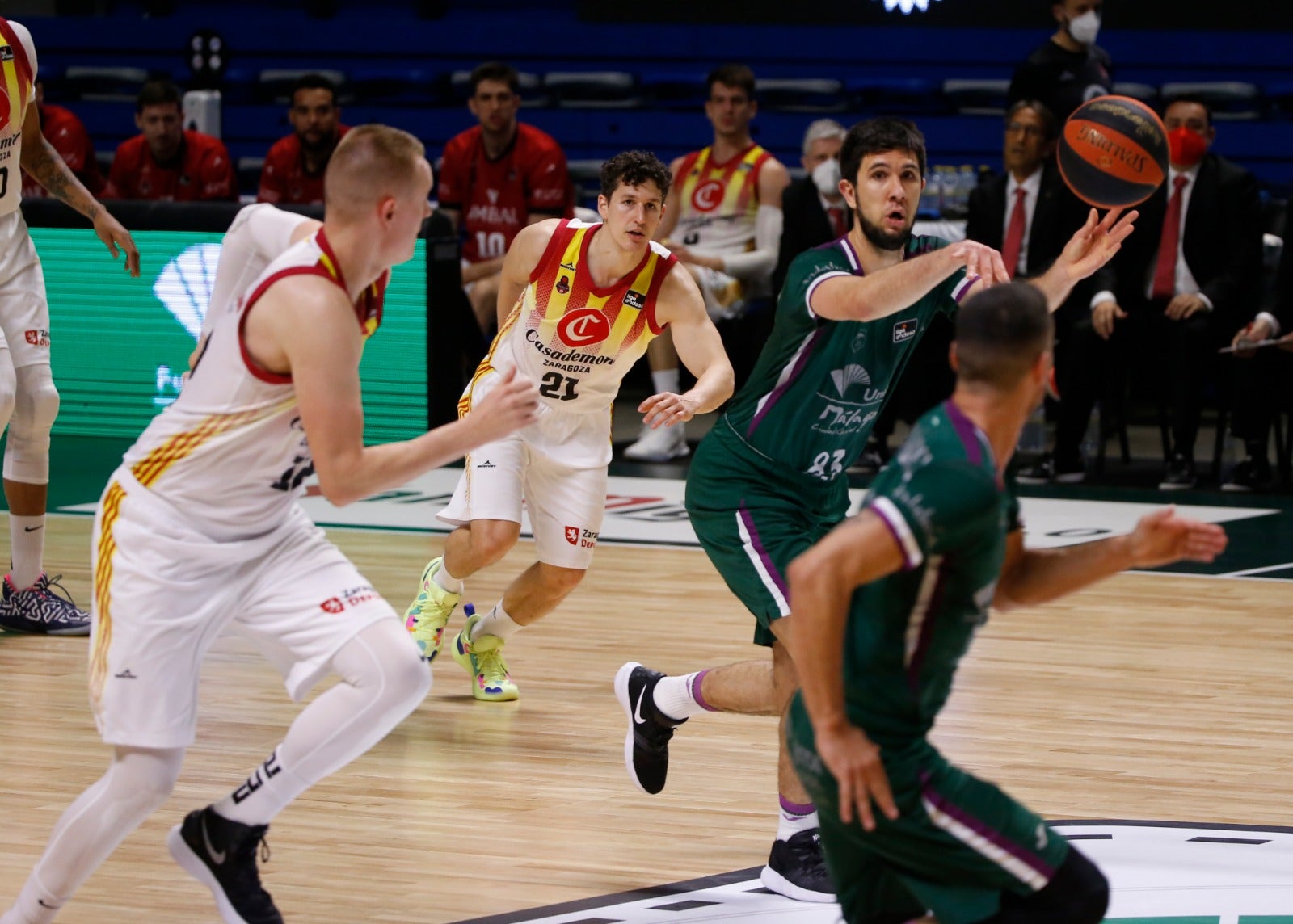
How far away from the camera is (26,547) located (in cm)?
659

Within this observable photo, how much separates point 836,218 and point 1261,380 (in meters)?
2.46

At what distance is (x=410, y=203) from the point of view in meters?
3.41

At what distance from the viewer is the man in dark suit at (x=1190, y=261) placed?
960cm

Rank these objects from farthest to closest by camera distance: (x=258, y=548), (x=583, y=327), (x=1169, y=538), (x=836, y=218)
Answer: (x=836, y=218), (x=583, y=327), (x=258, y=548), (x=1169, y=538)

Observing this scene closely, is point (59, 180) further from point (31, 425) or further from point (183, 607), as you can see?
point (183, 607)

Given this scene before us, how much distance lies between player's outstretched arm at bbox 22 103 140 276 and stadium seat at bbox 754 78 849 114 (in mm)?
7511

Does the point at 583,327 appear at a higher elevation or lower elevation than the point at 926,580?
lower

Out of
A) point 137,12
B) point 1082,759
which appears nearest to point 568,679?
point 1082,759

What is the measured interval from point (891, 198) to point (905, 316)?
279 mm

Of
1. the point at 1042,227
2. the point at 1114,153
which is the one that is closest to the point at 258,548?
the point at 1114,153

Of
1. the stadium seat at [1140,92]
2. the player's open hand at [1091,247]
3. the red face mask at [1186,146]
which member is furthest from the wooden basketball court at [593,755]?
the stadium seat at [1140,92]

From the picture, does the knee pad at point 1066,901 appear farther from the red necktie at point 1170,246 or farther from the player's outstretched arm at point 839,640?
the red necktie at point 1170,246

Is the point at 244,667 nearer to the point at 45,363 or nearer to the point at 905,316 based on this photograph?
the point at 45,363

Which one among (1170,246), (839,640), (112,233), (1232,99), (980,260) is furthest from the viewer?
(1232,99)
